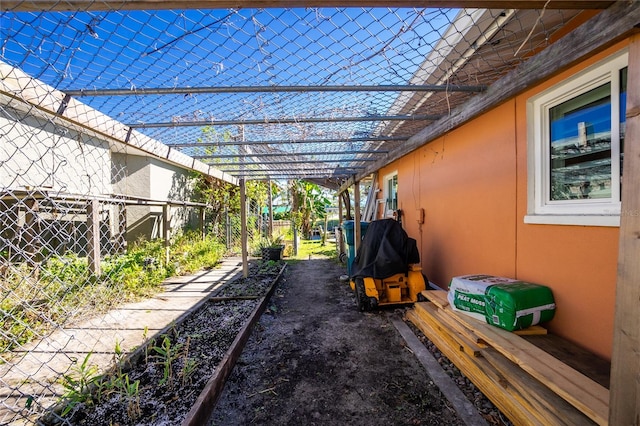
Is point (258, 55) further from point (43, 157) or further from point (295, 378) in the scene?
point (43, 157)

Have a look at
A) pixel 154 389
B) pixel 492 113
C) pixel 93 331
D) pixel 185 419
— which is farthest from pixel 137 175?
pixel 492 113

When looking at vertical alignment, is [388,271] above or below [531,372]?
above

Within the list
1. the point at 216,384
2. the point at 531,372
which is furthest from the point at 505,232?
the point at 216,384

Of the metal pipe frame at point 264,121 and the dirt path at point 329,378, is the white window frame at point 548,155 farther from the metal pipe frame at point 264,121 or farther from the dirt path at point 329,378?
the dirt path at point 329,378

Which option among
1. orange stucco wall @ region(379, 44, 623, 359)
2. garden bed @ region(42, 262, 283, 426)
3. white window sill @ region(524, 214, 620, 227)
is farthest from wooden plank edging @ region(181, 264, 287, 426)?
white window sill @ region(524, 214, 620, 227)

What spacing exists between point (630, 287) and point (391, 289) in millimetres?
3222

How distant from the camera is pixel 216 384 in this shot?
2275 mm

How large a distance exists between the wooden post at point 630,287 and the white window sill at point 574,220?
1065mm

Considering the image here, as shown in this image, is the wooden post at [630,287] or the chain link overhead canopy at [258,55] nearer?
the wooden post at [630,287]

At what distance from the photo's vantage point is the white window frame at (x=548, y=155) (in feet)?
6.12

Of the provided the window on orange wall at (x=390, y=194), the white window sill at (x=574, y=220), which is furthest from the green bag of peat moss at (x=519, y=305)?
the window on orange wall at (x=390, y=194)

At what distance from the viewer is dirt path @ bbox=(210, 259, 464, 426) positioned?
2.07 meters

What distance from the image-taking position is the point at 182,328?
360 centimetres

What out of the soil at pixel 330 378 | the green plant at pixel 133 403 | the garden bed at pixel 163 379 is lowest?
the soil at pixel 330 378
